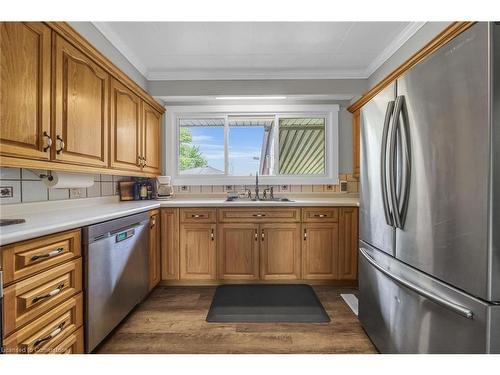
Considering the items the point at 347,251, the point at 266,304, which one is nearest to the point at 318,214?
the point at 347,251

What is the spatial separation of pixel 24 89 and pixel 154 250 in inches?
63.8

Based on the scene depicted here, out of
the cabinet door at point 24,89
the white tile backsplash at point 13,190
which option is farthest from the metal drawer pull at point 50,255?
the white tile backsplash at point 13,190

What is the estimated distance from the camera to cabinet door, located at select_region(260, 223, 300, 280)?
2625 millimetres

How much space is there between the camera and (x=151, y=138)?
2967 mm

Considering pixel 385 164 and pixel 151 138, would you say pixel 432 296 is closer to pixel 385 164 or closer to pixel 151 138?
pixel 385 164

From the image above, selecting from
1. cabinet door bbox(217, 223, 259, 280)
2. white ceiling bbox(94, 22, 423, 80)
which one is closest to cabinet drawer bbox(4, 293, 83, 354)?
cabinet door bbox(217, 223, 259, 280)

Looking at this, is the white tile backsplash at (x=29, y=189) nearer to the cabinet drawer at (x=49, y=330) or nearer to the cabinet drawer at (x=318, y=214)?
the cabinet drawer at (x=49, y=330)

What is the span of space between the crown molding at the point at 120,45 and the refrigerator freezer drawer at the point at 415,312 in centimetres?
268

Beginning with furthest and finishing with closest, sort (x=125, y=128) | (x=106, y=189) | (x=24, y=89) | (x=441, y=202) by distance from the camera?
(x=106, y=189) → (x=125, y=128) → (x=24, y=89) → (x=441, y=202)

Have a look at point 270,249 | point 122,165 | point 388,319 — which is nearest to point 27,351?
point 122,165

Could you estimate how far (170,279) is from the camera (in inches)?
104

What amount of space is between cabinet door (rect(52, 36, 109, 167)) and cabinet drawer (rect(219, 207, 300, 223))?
1.19m
